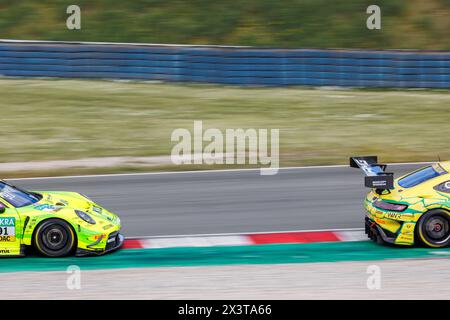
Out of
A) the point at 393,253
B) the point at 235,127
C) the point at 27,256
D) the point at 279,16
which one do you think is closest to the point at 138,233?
the point at 27,256

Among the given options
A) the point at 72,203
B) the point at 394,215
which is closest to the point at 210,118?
the point at 72,203

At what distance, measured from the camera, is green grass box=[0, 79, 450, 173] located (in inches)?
741

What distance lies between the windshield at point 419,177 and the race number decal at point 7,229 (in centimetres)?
513

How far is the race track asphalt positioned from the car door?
7.01 feet

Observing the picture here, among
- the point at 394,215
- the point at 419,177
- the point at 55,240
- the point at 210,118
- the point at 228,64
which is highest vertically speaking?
the point at 228,64

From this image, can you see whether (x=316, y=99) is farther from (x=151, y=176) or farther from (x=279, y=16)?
(x=151, y=176)

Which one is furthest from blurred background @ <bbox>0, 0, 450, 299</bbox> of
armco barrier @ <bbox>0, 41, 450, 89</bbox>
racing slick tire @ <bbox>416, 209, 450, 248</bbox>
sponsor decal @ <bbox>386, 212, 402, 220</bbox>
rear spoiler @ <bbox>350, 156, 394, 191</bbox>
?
rear spoiler @ <bbox>350, 156, 394, 191</bbox>

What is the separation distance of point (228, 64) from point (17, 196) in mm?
12990

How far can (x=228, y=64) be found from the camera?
78.0 ft

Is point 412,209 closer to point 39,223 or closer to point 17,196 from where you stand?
point 39,223

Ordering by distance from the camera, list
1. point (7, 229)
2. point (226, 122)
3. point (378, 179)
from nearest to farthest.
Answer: point (7, 229) < point (378, 179) < point (226, 122)

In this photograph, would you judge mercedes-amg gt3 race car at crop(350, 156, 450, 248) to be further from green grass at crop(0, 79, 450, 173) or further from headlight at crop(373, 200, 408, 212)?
green grass at crop(0, 79, 450, 173)

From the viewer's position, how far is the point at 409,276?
404 inches

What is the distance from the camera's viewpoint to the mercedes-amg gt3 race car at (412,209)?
1127 cm
